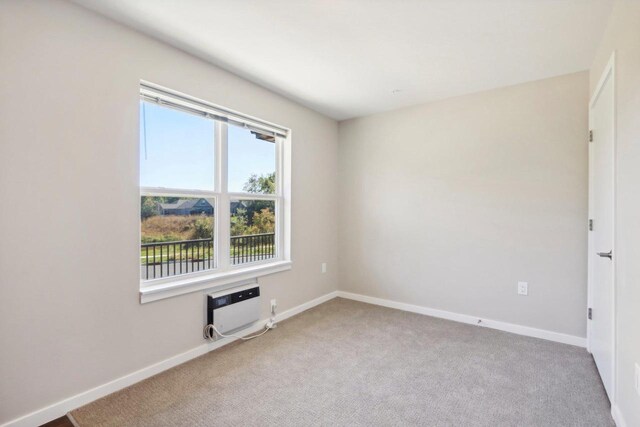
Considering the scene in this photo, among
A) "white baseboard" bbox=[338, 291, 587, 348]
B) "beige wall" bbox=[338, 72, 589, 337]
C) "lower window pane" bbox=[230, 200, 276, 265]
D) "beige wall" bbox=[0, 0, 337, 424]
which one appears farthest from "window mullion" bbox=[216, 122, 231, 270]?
"white baseboard" bbox=[338, 291, 587, 348]

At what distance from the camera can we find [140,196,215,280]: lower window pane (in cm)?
227

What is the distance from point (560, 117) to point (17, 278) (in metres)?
4.10

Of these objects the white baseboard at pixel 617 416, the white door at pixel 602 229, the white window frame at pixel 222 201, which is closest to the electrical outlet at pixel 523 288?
the white door at pixel 602 229

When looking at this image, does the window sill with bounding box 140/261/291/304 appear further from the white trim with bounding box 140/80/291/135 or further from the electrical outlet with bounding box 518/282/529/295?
the electrical outlet with bounding box 518/282/529/295

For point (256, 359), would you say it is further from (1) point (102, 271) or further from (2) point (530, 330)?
(2) point (530, 330)

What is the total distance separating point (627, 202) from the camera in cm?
154

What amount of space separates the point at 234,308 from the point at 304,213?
1390 millimetres

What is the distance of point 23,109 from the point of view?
5.37 feet

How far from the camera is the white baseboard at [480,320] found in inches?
106

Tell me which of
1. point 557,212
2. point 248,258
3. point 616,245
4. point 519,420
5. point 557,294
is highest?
point 557,212

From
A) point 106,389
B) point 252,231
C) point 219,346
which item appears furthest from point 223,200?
point 106,389

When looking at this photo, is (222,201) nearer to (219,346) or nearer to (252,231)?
(252,231)

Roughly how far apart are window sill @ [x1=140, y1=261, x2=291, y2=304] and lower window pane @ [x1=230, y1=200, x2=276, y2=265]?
15 centimetres

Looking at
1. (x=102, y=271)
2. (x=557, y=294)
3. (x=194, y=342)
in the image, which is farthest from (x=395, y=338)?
(x=102, y=271)
